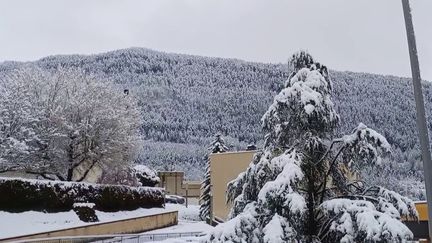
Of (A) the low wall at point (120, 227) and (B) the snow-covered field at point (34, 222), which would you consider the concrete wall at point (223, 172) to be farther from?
(B) the snow-covered field at point (34, 222)

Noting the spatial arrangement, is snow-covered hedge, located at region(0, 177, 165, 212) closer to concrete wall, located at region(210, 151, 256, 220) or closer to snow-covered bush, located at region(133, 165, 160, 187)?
concrete wall, located at region(210, 151, 256, 220)

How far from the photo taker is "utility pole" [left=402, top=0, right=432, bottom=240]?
6.31 metres

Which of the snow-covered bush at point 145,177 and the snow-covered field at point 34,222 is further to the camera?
the snow-covered bush at point 145,177

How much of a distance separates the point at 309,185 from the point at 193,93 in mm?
101947

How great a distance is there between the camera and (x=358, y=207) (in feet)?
24.1

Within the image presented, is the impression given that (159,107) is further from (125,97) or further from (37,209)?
(37,209)

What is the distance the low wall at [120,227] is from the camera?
826 inches

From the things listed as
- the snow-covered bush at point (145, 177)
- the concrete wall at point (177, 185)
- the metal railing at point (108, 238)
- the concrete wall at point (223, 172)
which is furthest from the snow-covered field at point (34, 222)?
the concrete wall at point (177, 185)

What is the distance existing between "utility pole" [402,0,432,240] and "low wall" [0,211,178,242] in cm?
1541

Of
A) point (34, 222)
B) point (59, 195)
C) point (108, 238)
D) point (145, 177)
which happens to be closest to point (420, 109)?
point (34, 222)

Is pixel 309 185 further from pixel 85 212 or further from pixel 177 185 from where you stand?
pixel 177 185

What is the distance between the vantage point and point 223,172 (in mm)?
39031

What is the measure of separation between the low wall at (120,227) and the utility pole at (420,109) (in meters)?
15.4

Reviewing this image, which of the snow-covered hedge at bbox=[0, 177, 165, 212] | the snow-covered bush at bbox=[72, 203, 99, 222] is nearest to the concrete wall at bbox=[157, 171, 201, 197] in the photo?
the snow-covered hedge at bbox=[0, 177, 165, 212]
